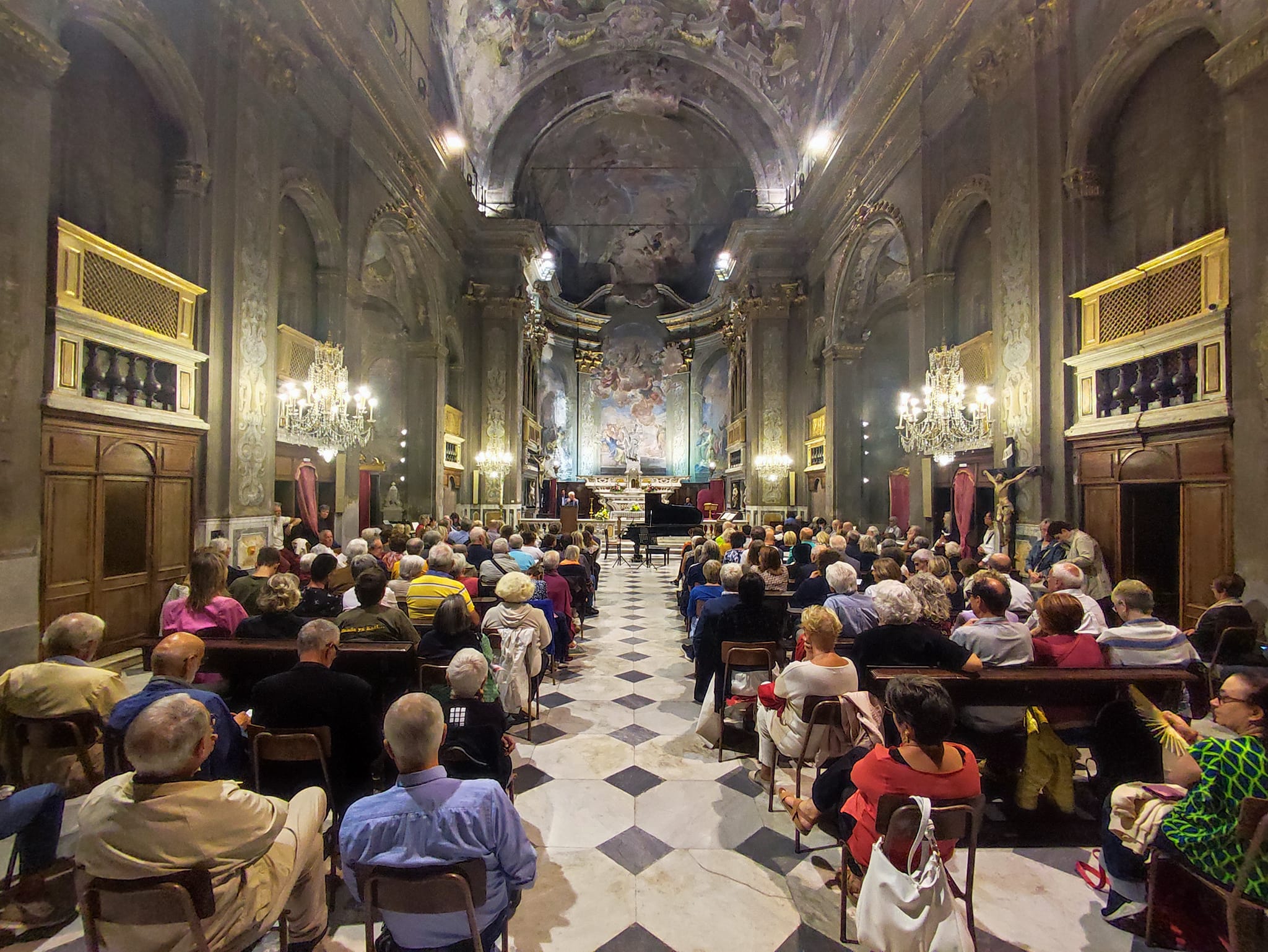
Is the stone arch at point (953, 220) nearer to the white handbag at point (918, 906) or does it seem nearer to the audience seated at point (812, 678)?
the audience seated at point (812, 678)

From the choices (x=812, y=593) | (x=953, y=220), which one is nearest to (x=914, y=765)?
(x=812, y=593)

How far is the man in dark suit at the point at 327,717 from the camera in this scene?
8.74ft

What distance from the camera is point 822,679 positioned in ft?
10.4

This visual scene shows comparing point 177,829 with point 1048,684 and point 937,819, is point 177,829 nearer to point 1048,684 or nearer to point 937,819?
point 937,819

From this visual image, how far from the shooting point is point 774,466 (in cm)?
1689

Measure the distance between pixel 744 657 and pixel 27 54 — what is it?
22.8 feet

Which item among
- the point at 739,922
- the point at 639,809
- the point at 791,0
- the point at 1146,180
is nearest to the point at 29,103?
the point at 639,809

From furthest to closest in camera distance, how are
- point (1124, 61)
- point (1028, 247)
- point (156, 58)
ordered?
point (1028, 247)
point (1124, 61)
point (156, 58)

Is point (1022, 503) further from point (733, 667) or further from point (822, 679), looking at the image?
point (822, 679)

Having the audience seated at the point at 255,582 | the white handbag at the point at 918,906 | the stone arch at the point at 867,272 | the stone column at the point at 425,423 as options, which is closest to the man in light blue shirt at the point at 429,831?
the white handbag at the point at 918,906

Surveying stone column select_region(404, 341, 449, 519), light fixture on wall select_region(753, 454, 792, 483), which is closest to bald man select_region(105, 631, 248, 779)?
stone column select_region(404, 341, 449, 519)

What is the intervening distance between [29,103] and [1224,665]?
9238 mm

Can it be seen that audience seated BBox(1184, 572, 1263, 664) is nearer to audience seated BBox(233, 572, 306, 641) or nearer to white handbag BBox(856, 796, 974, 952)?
white handbag BBox(856, 796, 974, 952)

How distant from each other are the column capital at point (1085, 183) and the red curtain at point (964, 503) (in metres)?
3.65
